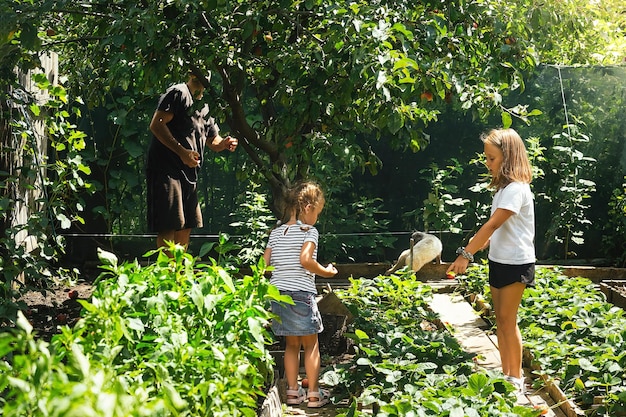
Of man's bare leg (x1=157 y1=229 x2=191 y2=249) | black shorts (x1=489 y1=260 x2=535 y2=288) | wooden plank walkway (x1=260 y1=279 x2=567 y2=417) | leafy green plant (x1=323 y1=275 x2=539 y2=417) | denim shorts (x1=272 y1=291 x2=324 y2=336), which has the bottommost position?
wooden plank walkway (x1=260 y1=279 x2=567 y2=417)

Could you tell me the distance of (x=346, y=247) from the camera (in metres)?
8.37

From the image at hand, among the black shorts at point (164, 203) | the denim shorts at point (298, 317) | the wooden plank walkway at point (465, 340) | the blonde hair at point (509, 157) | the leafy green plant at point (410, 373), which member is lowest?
the wooden plank walkway at point (465, 340)

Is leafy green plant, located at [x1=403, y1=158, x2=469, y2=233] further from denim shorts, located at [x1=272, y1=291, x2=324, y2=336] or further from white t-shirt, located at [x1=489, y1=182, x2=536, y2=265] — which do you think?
denim shorts, located at [x1=272, y1=291, x2=324, y2=336]

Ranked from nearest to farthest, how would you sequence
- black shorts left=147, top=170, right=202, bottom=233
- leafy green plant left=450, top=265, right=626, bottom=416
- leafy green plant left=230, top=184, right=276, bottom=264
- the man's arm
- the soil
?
leafy green plant left=450, top=265, right=626, bottom=416 → the man's arm → black shorts left=147, top=170, right=202, bottom=233 → the soil → leafy green plant left=230, top=184, right=276, bottom=264

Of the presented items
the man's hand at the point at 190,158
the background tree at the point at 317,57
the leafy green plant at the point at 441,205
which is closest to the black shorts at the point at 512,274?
the background tree at the point at 317,57

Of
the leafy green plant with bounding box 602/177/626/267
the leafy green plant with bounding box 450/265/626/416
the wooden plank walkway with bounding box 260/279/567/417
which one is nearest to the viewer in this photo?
the leafy green plant with bounding box 450/265/626/416

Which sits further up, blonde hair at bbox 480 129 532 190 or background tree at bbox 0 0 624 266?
background tree at bbox 0 0 624 266

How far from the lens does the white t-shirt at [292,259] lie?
4.45 meters

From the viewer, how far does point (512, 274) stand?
14.5 feet

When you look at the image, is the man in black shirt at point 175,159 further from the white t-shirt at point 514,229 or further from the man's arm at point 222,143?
the white t-shirt at point 514,229

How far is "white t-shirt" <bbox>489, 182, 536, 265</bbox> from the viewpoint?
4387 millimetres

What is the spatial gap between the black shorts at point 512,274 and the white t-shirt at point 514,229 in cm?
2

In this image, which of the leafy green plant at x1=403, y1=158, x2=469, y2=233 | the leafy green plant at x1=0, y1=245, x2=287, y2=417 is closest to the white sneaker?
the leafy green plant at x1=0, y1=245, x2=287, y2=417

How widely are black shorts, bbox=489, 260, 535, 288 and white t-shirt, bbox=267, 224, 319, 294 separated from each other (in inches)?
36.4
